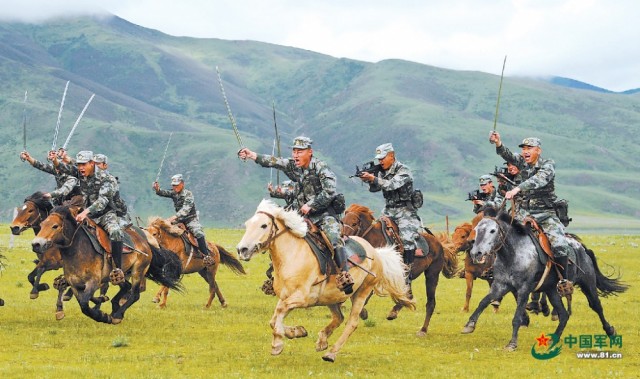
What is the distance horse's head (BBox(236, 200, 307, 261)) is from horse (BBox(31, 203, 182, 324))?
19.2 ft

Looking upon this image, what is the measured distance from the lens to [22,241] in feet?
171

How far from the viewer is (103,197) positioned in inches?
800

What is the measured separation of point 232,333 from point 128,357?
4.13 metres

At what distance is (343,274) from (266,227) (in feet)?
5.40

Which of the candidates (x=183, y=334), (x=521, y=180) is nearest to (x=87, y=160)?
(x=183, y=334)

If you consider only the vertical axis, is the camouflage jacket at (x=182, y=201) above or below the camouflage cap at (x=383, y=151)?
below

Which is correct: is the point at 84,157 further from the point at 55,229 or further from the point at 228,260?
the point at 228,260

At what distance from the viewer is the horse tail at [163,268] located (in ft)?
76.3

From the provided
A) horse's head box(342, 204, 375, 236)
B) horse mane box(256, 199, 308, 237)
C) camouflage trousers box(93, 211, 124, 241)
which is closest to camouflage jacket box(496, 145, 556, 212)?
horse's head box(342, 204, 375, 236)

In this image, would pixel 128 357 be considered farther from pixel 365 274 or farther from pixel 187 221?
pixel 187 221

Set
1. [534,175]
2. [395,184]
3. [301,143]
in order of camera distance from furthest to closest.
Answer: [395,184] → [534,175] → [301,143]

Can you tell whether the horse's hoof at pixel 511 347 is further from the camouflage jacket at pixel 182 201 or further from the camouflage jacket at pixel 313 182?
the camouflage jacket at pixel 182 201

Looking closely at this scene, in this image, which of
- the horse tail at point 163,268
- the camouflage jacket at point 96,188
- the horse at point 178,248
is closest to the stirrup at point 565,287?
the horse tail at point 163,268

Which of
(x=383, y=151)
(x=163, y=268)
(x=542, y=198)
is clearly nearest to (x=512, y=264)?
(x=542, y=198)
